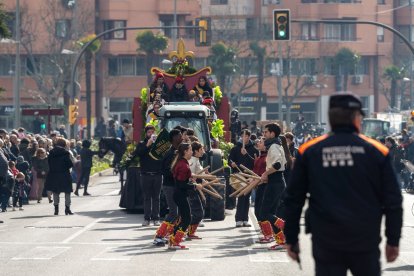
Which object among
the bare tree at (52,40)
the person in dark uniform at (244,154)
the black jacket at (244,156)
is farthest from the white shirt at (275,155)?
the bare tree at (52,40)

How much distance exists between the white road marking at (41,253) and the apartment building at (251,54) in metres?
71.7

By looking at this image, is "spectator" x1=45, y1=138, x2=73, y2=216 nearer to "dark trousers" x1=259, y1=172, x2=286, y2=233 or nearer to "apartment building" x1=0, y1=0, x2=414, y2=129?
"dark trousers" x1=259, y1=172, x2=286, y2=233

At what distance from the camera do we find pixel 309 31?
103 m

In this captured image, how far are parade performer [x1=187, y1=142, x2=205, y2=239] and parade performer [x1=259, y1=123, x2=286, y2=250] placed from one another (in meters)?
1.06

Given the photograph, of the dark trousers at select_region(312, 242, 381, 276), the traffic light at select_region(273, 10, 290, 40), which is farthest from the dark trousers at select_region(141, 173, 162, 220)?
the traffic light at select_region(273, 10, 290, 40)

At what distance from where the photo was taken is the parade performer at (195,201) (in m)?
18.4

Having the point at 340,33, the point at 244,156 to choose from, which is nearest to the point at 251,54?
the point at 340,33

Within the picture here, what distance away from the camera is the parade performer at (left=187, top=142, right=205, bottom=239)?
60.5 ft

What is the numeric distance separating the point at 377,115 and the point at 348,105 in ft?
241

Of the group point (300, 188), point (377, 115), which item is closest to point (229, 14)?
point (377, 115)

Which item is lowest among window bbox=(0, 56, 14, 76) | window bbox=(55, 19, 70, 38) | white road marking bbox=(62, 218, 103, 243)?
white road marking bbox=(62, 218, 103, 243)

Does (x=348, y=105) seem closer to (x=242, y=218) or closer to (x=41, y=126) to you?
(x=242, y=218)

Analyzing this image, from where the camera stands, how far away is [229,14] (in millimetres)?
99125

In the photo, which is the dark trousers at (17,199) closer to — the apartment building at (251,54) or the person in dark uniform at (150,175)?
the person in dark uniform at (150,175)
